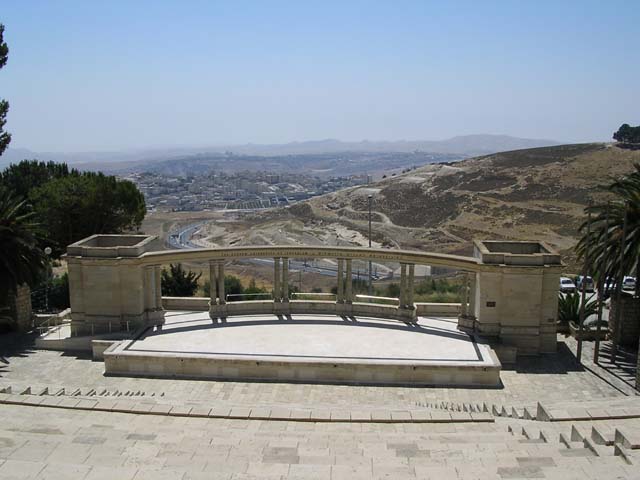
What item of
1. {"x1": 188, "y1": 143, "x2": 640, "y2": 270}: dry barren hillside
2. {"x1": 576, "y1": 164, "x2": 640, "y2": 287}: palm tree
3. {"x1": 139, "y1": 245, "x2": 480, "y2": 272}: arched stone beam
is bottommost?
{"x1": 188, "y1": 143, "x2": 640, "y2": 270}: dry barren hillside

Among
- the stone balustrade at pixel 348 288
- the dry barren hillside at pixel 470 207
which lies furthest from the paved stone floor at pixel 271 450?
the dry barren hillside at pixel 470 207

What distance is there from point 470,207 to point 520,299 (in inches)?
3074

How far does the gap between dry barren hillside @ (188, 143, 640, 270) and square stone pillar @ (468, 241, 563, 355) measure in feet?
150

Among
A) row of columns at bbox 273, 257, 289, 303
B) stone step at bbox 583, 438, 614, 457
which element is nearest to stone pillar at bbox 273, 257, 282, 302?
row of columns at bbox 273, 257, 289, 303

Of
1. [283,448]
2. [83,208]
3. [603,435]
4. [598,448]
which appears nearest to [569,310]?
[603,435]

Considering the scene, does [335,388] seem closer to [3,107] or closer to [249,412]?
[249,412]

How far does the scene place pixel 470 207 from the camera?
103688mm

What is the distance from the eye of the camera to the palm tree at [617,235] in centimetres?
2705

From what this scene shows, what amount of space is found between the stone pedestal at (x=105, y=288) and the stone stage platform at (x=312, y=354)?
1.64 m

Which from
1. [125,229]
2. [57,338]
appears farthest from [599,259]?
[125,229]

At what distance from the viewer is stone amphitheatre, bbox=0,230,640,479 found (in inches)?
581

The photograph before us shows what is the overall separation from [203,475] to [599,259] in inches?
856

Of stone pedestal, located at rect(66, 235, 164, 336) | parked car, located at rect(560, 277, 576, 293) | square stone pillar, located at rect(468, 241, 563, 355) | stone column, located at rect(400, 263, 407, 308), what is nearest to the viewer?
square stone pillar, located at rect(468, 241, 563, 355)

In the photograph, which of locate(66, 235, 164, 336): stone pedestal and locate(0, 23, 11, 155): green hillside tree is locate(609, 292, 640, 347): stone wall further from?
locate(0, 23, 11, 155): green hillside tree
